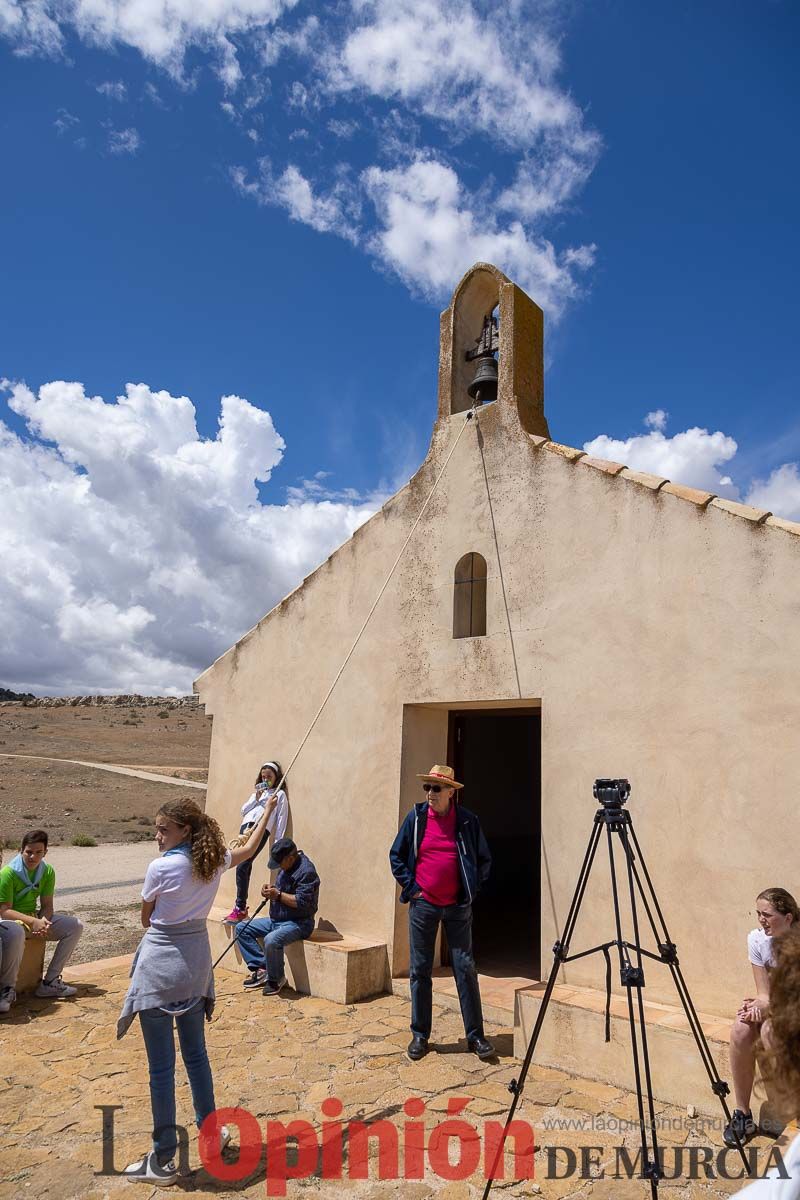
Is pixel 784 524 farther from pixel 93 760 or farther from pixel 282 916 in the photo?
pixel 93 760

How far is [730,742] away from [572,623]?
61.8 inches

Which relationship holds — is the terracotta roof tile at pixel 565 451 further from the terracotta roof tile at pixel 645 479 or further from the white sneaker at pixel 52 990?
the white sneaker at pixel 52 990

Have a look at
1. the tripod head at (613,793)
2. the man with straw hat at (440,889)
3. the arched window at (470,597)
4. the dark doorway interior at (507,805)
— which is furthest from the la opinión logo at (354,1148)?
the dark doorway interior at (507,805)

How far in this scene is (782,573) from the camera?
5.27 metres

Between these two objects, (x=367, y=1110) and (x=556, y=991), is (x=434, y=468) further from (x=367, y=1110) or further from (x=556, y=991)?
(x=367, y=1110)

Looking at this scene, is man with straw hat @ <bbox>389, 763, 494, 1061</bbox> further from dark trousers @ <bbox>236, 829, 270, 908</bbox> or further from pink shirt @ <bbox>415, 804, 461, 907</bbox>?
dark trousers @ <bbox>236, 829, 270, 908</bbox>

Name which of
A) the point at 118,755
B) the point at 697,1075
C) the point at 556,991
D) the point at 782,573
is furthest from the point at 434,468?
the point at 118,755

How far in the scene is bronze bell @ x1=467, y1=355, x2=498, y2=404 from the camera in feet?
25.5

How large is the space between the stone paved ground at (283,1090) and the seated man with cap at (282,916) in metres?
0.32

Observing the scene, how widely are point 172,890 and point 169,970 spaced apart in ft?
1.20

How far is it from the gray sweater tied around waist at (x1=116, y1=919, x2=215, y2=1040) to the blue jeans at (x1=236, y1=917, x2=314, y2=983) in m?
3.11

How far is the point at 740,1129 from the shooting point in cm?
412

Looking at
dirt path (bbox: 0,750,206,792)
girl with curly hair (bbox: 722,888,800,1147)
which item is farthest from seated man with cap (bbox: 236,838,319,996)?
dirt path (bbox: 0,750,206,792)

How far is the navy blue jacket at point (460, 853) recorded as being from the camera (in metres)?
5.55
